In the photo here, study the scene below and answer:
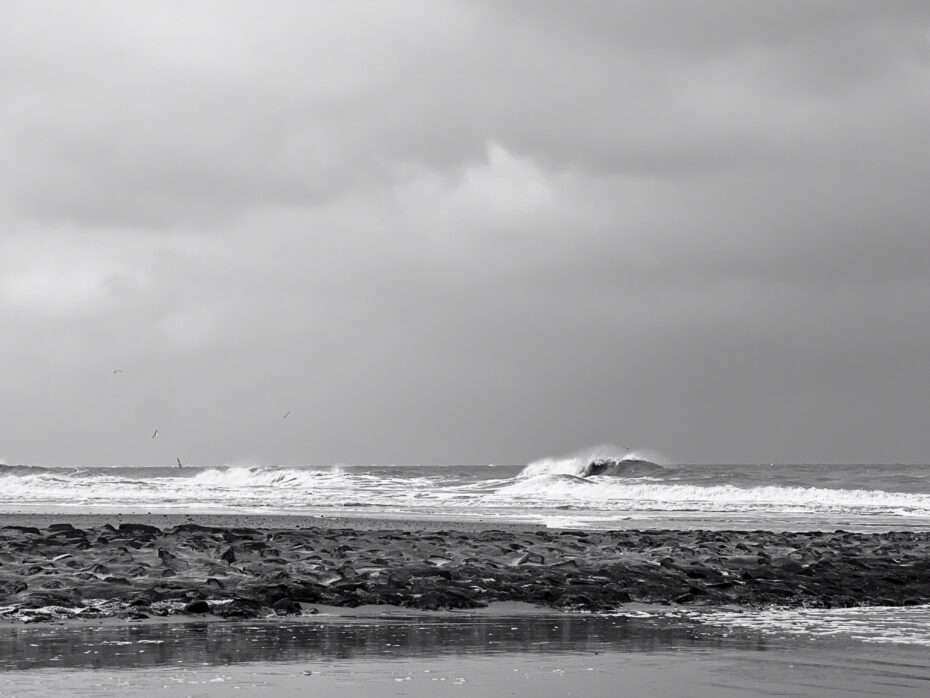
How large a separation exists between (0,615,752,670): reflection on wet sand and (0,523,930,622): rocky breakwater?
867 mm

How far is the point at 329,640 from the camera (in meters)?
8.95

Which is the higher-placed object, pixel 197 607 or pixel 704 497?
pixel 704 497

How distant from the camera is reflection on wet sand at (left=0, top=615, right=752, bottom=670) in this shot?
7.93 m

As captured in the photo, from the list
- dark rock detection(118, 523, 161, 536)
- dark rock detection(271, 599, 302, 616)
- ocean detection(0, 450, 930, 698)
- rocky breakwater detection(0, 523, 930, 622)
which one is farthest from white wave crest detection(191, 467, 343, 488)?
ocean detection(0, 450, 930, 698)

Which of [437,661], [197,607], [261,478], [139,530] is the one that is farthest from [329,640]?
[261,478]

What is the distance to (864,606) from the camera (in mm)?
12094

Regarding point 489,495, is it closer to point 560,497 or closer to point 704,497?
point 560,497

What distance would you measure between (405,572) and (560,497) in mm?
35275

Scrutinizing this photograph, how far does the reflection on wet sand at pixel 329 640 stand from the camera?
793 centimetres

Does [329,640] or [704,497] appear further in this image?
[704,497]

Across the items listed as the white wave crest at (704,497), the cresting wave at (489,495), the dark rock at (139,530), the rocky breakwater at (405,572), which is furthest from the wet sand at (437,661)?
the white wave crest at (704,497)

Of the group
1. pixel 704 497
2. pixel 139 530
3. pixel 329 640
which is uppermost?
Answer: pixel 139 530

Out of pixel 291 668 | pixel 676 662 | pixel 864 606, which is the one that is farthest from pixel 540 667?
pixel 864 606

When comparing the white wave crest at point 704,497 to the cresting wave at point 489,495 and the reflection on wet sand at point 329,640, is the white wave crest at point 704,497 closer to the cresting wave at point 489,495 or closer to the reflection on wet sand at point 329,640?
the cresting wave at point 489,495
